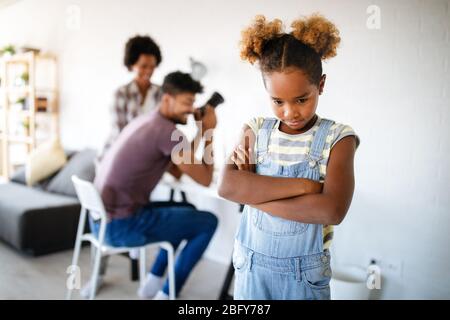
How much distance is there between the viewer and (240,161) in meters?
0.88

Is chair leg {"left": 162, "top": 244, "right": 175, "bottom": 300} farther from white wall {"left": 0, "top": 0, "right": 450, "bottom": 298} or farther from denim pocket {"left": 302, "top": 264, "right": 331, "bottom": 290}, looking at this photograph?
denim pocket {"left": 302, "top": 264, "right": 331, "bottom": 290}

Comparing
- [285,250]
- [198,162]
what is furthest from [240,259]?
[198,162]

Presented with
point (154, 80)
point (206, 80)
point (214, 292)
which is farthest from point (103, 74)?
point (214, 292)

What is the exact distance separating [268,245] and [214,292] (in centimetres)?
116

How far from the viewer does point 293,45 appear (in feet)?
2.72

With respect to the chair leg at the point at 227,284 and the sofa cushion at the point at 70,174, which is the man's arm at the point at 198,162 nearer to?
the chair leg at the point at 227,284

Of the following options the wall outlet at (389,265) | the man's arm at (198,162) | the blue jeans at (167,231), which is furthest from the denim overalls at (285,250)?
the blue jeans at (167,231)

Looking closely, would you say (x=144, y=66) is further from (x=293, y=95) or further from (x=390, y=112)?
(x=293, y=95)

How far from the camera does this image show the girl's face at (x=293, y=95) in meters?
0.81

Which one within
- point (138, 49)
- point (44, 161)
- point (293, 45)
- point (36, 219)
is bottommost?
point (36, 219)

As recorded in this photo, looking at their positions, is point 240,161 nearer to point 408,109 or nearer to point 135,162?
point 408,109

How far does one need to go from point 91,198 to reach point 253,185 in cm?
92

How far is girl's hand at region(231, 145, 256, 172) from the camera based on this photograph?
882 millimetres

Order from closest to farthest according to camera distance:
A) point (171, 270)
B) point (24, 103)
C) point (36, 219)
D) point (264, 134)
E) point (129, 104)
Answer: point (264, 134)
point (171, 270)
point (24, 103)
point (129, 104)
point (36, 219)
